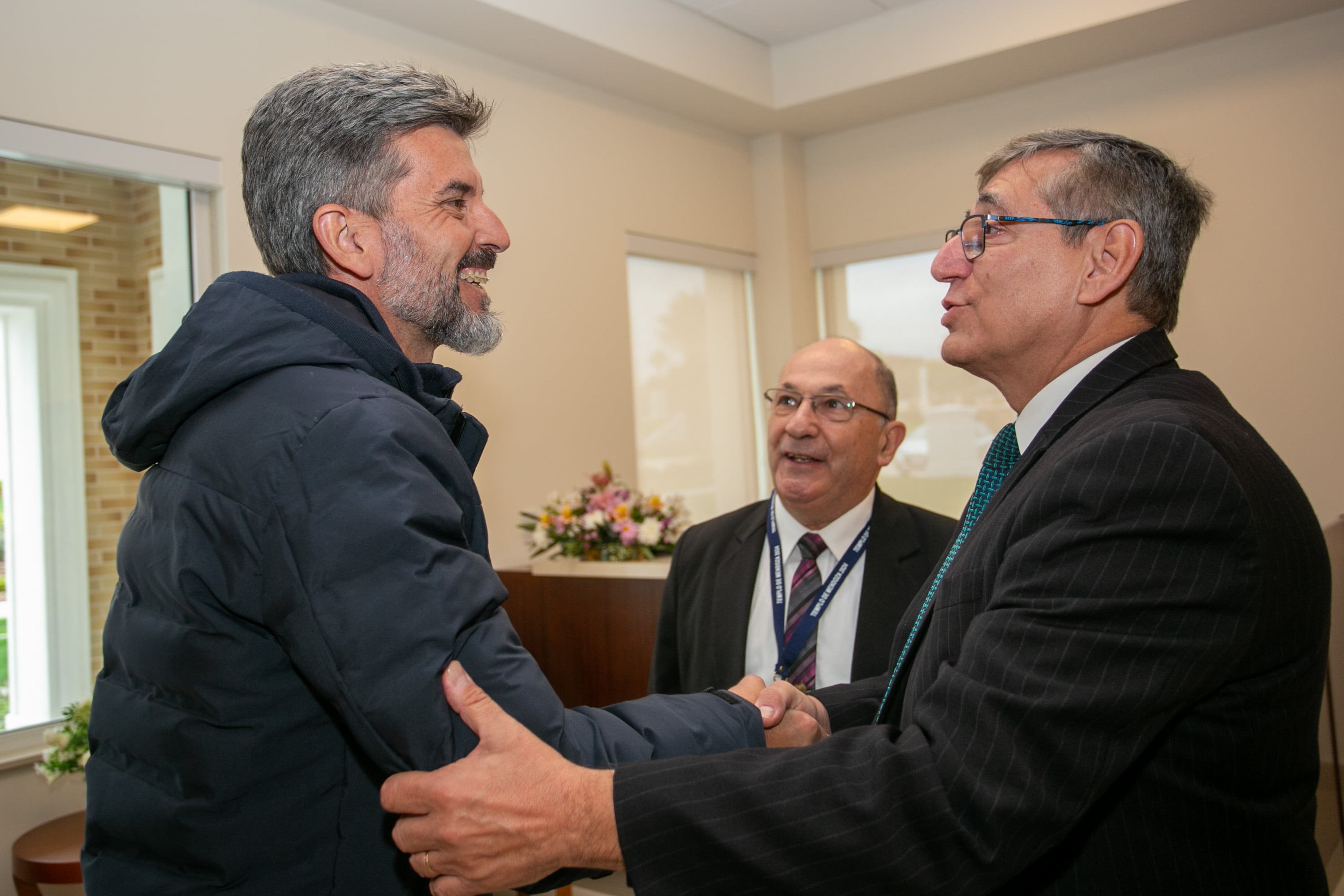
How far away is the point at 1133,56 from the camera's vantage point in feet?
16.8

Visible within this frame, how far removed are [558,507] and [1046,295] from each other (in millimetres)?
2727

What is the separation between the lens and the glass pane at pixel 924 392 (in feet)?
18.7

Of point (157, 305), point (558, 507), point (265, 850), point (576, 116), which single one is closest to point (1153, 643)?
point (265, 850)

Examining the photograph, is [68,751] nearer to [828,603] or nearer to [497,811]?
[828,603]

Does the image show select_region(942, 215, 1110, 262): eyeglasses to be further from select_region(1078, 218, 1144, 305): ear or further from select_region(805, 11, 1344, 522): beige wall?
select_region(805, 11, 1344, 522): beige wall

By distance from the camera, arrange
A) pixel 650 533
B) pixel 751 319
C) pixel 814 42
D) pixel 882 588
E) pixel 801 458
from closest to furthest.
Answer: pixel 882 588
pixel 801 458
pixel 650 533
pixel 814 42
pixel 751 319

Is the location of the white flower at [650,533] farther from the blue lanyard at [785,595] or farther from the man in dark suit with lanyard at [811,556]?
the blue lanyard at [785,595]

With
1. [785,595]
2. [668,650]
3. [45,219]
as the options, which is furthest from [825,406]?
[45,219]

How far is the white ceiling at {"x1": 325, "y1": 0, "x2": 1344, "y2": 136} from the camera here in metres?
4.44

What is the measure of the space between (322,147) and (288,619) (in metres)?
0.71

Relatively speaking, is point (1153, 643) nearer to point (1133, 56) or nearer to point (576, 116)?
point (576, 116)

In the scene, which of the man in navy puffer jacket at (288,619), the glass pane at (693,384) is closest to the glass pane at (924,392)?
the glass pane at (693,384)

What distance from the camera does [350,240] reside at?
145cm

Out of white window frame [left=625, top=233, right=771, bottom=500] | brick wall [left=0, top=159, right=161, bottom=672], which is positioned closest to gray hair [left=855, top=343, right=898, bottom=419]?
brick wall [left=0, top=159, right=161, bottom=672]
